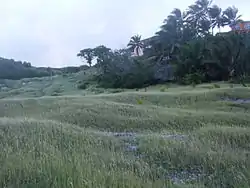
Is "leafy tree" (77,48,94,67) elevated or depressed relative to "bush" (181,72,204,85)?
elevated

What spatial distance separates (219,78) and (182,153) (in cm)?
4020

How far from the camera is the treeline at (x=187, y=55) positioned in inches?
1773

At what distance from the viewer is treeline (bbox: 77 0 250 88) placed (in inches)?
1773

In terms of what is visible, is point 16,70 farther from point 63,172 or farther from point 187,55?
point 63,172

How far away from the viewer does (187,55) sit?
4862 centimetres

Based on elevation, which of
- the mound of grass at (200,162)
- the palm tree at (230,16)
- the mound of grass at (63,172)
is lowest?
the mound of grass at (200,162)

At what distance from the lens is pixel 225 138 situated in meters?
9.82

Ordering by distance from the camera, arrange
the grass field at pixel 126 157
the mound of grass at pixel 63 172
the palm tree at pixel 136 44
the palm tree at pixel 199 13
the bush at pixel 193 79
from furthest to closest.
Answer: the palm tree at pixel 136 44
the palm tree at pixel 199 13
the bush at pixel 193 79
the grass field at pixel 126 157
the mound of grass at pixel 63 172

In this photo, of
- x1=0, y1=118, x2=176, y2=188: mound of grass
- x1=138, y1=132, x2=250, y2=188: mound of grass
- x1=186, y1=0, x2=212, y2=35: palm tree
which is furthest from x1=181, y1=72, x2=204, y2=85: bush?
x1=0, y1=118, x2=176, y2=188: mound of grass

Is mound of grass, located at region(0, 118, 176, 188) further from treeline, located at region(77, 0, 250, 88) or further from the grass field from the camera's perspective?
treeline, located at region(77, 0, 250, 88)

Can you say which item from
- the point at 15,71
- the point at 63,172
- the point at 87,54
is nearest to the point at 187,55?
the point at 87,54

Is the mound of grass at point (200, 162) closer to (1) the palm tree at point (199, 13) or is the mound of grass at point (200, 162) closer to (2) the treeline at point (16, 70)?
(1) the palm tree at point (199, 13)

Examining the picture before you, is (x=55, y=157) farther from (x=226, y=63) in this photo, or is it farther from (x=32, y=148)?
(x=226, y=63)

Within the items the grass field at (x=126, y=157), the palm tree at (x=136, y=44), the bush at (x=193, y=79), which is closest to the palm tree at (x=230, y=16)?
the palm tree at (x=136, y=44)
